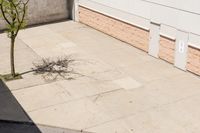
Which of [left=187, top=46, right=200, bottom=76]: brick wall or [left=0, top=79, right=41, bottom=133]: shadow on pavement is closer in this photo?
[left=0, top=79, right=41, bottom=133]: shadow on pavement

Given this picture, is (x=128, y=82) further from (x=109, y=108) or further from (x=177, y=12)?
(x=177, y=12)

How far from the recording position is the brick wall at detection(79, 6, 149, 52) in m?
17.9

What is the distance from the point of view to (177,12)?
15.4 meters

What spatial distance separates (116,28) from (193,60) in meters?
5.87

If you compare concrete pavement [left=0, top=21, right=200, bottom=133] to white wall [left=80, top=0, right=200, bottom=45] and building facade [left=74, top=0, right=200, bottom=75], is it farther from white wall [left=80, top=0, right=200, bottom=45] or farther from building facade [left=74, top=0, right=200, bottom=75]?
white wall [left=80, top=0, right=200, bottom=45]

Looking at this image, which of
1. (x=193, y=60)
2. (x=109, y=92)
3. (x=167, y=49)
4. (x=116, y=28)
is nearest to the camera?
(x=109, y=92)

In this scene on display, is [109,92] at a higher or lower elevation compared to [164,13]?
lower

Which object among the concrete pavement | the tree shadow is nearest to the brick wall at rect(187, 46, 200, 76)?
the concrete pavement

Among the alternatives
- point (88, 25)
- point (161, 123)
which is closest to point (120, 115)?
point (161, 123)

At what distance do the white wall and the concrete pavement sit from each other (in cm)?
155

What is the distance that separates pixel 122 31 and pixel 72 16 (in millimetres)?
6028

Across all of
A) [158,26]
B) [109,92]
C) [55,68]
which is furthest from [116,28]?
[109,92]

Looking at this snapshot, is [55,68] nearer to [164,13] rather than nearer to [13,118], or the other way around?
[13,118]

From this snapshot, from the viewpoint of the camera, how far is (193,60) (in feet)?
49.1
